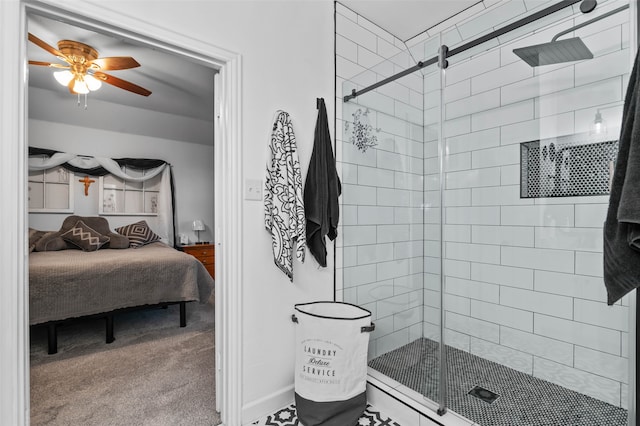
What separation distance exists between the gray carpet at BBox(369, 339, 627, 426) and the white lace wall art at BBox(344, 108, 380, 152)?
1.37 m

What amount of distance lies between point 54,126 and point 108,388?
3.79 m

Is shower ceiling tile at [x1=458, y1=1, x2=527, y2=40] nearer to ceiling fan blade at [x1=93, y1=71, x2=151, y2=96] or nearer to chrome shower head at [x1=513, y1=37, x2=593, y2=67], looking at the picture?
chrome shower head at [x1=513, y1=37, x2=593, y2=67]

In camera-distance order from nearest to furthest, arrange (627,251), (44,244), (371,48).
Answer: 1. (627,251)
2. (371,48)
3. (44,244)

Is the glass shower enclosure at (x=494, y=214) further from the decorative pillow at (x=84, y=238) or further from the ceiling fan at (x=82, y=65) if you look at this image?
the decorative pillow at (x=84, y=238)

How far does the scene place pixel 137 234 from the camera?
4.64 metres

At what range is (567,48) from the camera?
1.73 meters

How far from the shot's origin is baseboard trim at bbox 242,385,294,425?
5.91ft

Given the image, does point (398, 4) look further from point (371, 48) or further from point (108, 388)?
point (108, 388)

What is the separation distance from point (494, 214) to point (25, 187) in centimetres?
245

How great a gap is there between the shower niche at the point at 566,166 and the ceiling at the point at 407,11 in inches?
45.7

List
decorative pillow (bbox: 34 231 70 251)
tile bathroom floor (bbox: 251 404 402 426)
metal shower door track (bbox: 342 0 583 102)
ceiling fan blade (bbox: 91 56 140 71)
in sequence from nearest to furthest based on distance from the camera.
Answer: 1. metal shower door track (bbox: 342 0 583 102)
2. tile bathroom floor (bbox: 251 404 402 426)
3. ceiling fan blade (bbox: 91 56 140 71)
4. decorative pillow (bbox: 34 231 70 251)

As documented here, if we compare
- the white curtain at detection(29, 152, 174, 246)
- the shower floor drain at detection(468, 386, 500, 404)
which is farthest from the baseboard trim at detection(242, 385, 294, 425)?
the white curtain at detection(29, 152, 174, 246)

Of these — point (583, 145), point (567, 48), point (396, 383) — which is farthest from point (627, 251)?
point (396, 383)

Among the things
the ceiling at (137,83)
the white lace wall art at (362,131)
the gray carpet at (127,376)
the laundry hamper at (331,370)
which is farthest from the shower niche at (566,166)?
the ceiling at (137,83)
